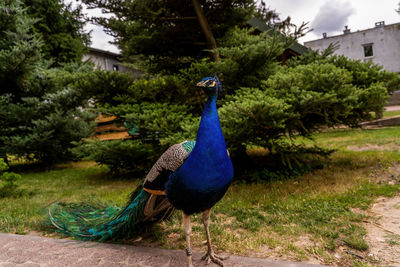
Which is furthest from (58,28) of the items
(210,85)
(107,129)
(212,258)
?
(212,258)

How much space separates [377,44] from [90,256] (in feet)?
98.4

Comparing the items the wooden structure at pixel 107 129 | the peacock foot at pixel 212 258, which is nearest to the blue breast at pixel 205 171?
the peacock foot at pixel 212 258

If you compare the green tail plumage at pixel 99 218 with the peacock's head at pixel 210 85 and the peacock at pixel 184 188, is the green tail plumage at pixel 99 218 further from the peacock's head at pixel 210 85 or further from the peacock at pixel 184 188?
the peacock's head at pixel 210 85

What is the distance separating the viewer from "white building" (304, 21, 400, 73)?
24.4 metres

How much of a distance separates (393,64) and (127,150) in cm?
2799

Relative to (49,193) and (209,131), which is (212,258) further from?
(49,193)

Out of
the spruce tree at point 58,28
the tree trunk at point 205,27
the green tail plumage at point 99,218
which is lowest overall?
the green tail plumage at point 99,218

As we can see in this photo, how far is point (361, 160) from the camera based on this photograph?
18.7 feet

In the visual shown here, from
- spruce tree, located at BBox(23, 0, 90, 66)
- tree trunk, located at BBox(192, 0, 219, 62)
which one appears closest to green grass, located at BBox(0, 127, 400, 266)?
tree trunk, located at BBox(192, 0, 219, 62)

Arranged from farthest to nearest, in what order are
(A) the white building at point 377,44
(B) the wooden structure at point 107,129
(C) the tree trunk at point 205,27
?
(A) the white building at point 377,44
(B) the wooden structure at point 107,129
(C) the tree trunk at point 205,27

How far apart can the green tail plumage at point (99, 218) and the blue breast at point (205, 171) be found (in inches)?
23.8

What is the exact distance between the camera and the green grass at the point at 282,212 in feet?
8.57

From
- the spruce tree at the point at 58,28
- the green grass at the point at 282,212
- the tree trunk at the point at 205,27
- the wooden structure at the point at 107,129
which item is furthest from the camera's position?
the wooden structure at the point at 107,129

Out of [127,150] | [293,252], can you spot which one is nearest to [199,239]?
[293,252]
